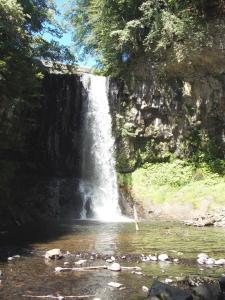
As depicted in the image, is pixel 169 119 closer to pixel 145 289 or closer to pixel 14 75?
pixel 14 75

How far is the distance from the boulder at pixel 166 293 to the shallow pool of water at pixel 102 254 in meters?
0.56

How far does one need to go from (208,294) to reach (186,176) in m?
19.6

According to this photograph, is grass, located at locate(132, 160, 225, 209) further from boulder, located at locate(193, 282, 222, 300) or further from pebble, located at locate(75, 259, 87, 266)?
boulder, located at locate(193, 282, 222, 300)

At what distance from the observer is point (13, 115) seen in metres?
19.3

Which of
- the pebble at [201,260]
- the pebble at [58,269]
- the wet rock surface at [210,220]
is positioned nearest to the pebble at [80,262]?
the pebble at [58,269]

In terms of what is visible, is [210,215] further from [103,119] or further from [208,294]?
[208,294]

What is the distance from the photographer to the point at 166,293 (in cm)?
836

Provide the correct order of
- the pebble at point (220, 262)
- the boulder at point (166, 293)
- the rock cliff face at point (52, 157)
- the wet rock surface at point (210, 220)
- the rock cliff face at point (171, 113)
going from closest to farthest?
the boulder at point (166, 293) < the pebble at point (220, 262) < the wet rock surface at point (210, 220) < the rock cliff face at point (52, 157) < the rock cliff face at point (171, 113)

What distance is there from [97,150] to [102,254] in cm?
1697

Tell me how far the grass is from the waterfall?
1709 millimetres

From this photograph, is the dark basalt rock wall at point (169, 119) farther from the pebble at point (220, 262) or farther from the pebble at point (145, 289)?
the pebble at point (145, 289)

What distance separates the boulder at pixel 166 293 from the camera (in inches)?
327

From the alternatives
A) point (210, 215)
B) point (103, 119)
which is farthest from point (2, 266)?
point (103, 119)

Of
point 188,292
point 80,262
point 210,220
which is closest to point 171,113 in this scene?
point 210,220
